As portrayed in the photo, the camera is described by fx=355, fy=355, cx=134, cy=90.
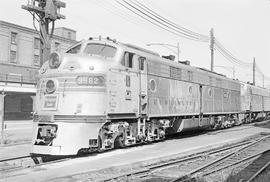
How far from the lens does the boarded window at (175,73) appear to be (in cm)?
1652

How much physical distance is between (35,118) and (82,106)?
1850mm

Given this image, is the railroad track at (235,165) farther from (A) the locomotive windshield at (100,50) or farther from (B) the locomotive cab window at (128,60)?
(A) the locomotive windshield at (100,50)

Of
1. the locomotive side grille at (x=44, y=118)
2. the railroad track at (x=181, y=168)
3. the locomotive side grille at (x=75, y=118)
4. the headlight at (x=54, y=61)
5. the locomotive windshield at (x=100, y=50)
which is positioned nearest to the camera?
the railroad track at (x=181, y=168)

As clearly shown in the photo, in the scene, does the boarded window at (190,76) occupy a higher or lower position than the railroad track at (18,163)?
higher

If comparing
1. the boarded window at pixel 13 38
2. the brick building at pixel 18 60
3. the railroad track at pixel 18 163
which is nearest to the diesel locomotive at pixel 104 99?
the railroad track at pixel 18 163

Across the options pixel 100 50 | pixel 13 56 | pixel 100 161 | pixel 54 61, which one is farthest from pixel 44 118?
pixel 13 56

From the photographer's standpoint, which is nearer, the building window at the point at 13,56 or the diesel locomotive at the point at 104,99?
the diesel locomotive at the point at 104,99

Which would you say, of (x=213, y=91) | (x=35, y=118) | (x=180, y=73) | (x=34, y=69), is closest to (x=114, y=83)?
(x=35, y=118)

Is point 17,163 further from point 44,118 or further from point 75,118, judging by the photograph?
point 75,118

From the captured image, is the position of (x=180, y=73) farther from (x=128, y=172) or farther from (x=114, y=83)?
(x=128, y=172)

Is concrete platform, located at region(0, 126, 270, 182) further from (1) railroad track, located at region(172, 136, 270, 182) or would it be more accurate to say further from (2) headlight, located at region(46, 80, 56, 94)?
(2) headlight, located at region(46, 80, 56, 94)

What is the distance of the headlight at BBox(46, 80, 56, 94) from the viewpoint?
1176cm

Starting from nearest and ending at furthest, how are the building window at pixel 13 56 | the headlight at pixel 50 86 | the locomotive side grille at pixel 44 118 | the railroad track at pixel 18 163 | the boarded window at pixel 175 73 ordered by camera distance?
the railroad track at pixel 18 163
the locomotive side grille at pixel 44 118
the headlight at pixel 50 86
the boarded window at pixel 175 73
the building window at pixel 13 56

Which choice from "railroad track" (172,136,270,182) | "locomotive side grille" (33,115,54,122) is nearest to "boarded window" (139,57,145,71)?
"locomotive side grille" (33,115,54,122)
